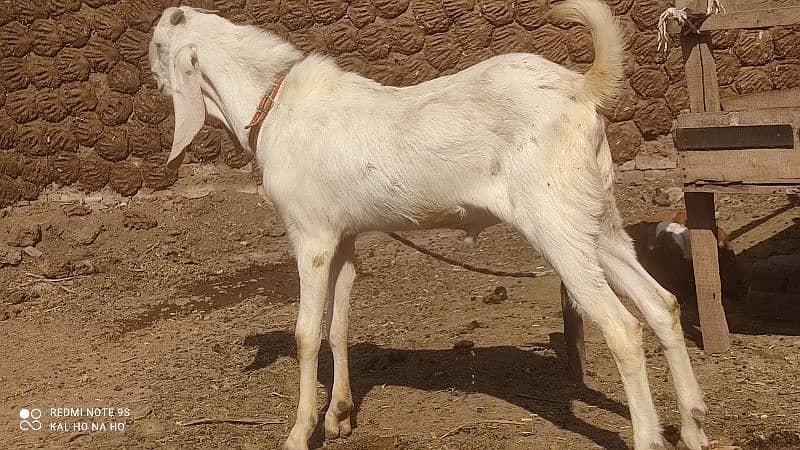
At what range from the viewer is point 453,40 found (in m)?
7.78

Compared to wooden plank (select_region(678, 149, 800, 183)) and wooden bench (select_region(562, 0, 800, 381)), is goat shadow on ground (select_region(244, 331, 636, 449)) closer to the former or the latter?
wooden bench (select_region(562, 0, 800, 381))

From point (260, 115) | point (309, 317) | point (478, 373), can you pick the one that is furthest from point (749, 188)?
point (260, 115)

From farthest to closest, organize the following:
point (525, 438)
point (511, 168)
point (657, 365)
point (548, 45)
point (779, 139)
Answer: point (548, 45)
point (657, 365)
point (779, 139)
point (525, 438)
point (511, 168)

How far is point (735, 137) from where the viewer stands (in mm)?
4523

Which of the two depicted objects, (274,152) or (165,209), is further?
(165,209)

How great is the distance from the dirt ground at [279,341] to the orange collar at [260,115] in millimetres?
1305

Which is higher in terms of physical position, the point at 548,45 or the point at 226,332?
the point at 548,45

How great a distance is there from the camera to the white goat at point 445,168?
3.57 m

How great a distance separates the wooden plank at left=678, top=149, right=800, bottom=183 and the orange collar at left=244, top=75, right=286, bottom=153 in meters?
1.99

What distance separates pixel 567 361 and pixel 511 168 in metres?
1.51

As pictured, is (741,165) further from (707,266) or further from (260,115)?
(260,115)

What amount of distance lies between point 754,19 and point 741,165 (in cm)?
68

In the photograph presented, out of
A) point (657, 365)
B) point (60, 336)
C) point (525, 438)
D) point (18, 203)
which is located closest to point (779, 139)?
point (657, 365)

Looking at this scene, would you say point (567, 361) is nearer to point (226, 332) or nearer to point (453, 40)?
point (226, 332)
